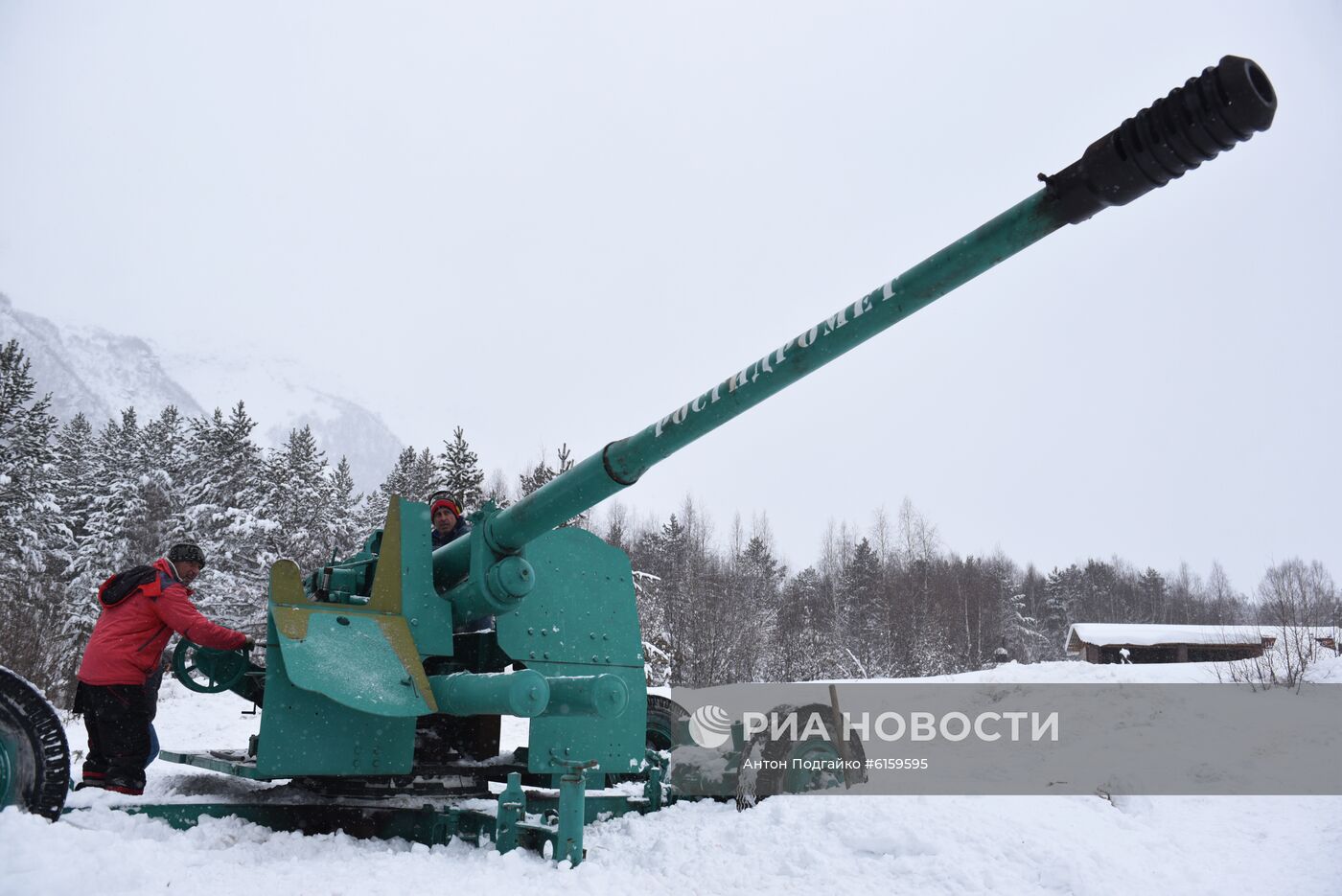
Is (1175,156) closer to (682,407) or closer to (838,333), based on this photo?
(838,333)

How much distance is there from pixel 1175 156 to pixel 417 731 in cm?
504

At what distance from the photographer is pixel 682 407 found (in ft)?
15.5

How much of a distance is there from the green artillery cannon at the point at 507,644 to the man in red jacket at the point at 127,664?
49 cm

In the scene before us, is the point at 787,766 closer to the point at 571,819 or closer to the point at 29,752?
the point at 571,819

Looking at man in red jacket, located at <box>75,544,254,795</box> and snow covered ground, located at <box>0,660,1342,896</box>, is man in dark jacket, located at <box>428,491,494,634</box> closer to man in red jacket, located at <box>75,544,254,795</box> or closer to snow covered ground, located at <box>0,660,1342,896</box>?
man in red jacket, located at <box>75,544,254,795</box>

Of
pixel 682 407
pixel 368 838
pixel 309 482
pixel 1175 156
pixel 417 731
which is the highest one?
pixel 309 482

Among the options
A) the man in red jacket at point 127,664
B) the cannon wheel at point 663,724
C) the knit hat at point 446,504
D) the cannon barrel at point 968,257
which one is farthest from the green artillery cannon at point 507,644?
the knit hat at point 446,504

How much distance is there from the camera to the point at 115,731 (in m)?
4.84

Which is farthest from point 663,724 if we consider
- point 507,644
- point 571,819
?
point 571,819

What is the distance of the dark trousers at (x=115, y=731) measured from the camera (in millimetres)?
4801

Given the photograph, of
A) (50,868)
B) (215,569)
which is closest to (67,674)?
(215,569)

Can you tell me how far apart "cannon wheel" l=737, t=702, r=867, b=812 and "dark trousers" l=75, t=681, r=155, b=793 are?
3630 mm

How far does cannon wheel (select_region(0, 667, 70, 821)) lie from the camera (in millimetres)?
3846

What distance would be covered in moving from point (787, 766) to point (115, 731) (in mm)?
4130
